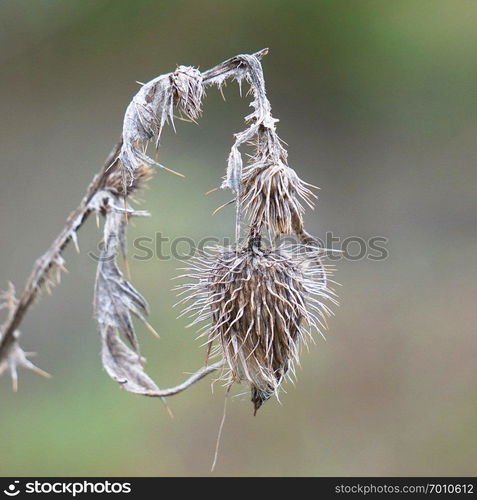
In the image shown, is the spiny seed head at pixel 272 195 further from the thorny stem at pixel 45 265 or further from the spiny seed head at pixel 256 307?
the thorny stem at pixel 45 265

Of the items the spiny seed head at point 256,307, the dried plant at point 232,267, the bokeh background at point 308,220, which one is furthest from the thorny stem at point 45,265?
the bokeh background at point 308,220

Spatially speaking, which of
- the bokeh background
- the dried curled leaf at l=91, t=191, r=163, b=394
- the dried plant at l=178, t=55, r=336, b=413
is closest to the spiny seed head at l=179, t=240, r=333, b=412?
the dried plant at l=178, t=55, r=336, b=413

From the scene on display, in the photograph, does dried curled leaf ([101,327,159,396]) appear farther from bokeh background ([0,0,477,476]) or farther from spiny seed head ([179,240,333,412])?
bokeh background ([0,0,477,476])

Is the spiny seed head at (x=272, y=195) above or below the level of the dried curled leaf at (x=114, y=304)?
above

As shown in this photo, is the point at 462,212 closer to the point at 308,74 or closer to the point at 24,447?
the point at 308,74

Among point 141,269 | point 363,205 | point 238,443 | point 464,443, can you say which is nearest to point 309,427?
point 238,443

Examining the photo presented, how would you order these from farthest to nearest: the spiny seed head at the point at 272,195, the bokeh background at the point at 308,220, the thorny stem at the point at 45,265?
the bokeh background at the point at 308,220 < the thorny stem at the point at 45,265 < the spiny seed head at the point at 272,195

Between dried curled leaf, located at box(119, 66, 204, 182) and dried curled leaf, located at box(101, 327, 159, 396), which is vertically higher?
dried curled leaf, located at box(119, 66, 204, 182)

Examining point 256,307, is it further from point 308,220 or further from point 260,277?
point 308,220
